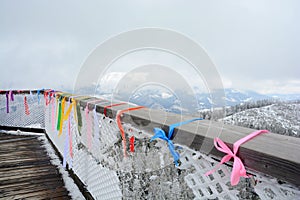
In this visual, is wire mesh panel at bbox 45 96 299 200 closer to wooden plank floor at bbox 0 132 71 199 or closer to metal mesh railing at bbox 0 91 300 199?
metal mesh railing at bbox 0 91 300 199

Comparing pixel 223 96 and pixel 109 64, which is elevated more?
pixel 109 64

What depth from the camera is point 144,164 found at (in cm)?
138

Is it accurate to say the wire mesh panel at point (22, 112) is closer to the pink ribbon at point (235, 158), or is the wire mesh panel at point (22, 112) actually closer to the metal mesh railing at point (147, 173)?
the metal mesh railing at point (147, 173)

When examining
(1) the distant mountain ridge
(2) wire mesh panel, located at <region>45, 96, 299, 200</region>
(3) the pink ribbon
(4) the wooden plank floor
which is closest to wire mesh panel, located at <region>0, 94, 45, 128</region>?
(4) the wooden plank floor

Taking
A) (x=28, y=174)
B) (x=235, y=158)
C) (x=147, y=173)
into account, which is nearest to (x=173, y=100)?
(x=147, y=173)

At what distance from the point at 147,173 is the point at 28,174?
2030 mm

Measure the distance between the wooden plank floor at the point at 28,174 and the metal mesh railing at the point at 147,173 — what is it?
327 mm

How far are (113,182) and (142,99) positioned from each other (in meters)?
0.66

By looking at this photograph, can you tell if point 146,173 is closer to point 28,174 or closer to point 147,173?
point 147,173

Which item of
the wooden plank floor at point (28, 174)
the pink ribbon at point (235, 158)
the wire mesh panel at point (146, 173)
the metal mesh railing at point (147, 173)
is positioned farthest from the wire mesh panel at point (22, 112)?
the pink ribbon at point (235, 158)

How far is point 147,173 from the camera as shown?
138 cm

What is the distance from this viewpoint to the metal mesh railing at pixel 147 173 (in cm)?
73

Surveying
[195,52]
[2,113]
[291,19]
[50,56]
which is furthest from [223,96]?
[50,56]

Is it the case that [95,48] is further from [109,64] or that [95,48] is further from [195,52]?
[195,52]
